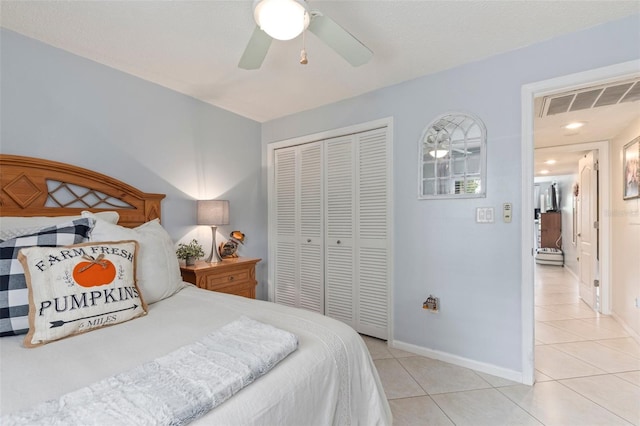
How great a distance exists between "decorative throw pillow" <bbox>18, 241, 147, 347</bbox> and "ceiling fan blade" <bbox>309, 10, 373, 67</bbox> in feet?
4.87

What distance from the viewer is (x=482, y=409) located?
5.98 feet

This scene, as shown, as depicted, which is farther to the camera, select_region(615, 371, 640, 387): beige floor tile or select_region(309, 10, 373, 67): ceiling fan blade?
select_region(615, 371, 640, 387): beige floor tile

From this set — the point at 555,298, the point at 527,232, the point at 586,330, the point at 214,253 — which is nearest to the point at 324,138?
the point at 214,253

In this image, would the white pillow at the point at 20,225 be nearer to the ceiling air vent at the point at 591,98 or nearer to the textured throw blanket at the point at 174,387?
the textured throw blanket at the point at 174,387

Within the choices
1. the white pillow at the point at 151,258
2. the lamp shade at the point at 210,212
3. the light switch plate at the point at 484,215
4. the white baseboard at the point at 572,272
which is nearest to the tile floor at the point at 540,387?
the light switch plate at the point at 484,215

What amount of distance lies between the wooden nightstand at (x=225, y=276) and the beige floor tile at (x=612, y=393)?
2594 mm

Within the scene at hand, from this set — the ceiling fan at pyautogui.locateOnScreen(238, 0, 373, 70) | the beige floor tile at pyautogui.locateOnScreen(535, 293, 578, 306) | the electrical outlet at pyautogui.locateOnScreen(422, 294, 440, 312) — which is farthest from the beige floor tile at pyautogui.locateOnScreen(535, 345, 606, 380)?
the ceiling fan at pyautogui.locateOnScreen(238, 0, 373, 70)

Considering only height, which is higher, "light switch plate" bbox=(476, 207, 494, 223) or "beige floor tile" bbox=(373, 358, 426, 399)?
"light switch plate" bbox=(476, 207, 494, 223)

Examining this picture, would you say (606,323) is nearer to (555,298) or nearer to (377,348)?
(555,298)

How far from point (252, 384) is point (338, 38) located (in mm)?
1567

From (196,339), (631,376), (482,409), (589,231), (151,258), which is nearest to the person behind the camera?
(196,339)

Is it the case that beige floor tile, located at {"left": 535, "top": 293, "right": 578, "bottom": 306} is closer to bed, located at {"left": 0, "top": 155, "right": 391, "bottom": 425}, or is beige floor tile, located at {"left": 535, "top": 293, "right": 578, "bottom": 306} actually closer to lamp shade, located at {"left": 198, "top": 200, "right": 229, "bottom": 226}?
bed, located at {"left": 0, "top": 155, "right": 391, "bottom": 425}

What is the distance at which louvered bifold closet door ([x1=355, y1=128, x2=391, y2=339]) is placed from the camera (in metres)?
2.76

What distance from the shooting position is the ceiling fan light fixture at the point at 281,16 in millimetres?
1243
